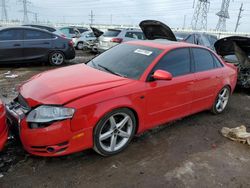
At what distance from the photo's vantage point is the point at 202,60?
474 cm

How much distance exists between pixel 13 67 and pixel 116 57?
6.20 m

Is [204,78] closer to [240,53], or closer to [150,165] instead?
[150,165]

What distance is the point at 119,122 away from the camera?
137 inches

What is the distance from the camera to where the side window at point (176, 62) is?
3.98 metres

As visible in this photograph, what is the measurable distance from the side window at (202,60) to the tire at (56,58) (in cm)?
630

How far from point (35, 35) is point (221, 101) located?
22.2 ft

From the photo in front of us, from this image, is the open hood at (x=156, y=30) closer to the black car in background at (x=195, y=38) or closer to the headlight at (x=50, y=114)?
the black car in background at (x=195, y=38)

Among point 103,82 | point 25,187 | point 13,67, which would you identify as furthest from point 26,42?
point 25,187

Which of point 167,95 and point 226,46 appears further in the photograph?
point 226,46

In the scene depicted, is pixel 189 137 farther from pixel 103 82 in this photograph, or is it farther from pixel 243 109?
pixel 243 109

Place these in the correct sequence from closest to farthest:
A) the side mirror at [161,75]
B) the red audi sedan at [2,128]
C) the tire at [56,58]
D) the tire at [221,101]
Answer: the red audi sedan at [2,128]
the side mirror at [161,75]
the tire at [221,101]
the tire at [56,58]

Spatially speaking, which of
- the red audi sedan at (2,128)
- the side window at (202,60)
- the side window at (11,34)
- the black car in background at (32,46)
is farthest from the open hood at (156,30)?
the red audi sedan at (2,128)

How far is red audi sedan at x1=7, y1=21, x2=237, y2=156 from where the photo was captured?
2.96 m

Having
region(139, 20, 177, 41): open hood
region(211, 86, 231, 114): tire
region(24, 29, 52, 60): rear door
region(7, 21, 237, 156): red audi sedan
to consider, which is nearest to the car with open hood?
region(139, 20, 177, 41): open hood
